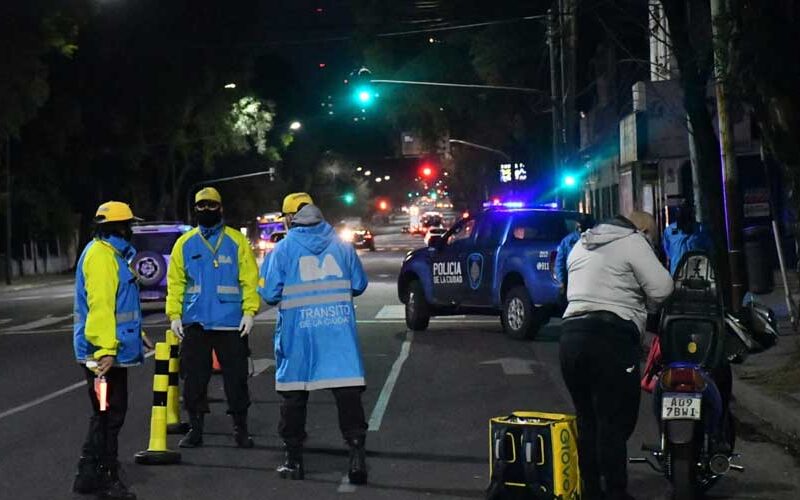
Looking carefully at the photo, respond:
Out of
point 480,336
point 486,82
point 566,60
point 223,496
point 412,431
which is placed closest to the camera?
point 223,496

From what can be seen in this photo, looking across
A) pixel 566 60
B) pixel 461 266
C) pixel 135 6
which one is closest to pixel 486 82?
pixel 135 6

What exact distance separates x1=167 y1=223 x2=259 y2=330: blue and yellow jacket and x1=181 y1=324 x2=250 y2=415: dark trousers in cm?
10

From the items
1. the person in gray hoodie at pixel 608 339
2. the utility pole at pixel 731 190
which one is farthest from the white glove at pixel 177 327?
the utility pole at pixel 731 190

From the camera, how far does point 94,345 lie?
862 centimetres

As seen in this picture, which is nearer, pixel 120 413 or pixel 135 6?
pixel 120 413

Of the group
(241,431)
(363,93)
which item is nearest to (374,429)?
(241,431)

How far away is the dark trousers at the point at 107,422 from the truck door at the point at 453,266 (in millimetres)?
12488

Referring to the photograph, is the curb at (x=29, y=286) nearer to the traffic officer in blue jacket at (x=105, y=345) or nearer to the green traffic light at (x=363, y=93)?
the green traffic light at (x=363, y=93)

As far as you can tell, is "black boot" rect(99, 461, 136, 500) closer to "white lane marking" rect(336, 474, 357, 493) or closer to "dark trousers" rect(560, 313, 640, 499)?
"white lane marking" rect(336, 474, 357, 493)

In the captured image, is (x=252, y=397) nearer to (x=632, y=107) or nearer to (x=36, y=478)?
(x=36, y=478)

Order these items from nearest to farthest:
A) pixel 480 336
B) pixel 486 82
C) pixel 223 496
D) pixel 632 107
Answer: pixel 223 496
pixel 480 336
pixel 632 107
pixel 486 82

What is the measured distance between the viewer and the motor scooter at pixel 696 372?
7855 millimetres

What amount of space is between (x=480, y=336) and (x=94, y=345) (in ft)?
40.8

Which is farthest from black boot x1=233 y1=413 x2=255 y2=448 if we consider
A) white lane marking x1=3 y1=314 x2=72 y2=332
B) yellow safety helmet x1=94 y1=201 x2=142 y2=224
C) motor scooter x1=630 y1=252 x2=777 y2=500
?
white lane marking x1=3 y1=314 x2=72 y2=332
